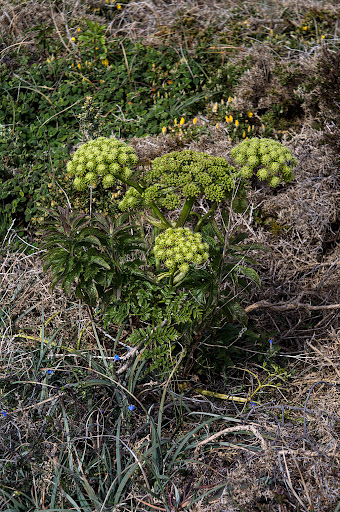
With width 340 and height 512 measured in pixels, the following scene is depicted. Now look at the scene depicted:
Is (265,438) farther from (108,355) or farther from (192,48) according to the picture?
(192,48)

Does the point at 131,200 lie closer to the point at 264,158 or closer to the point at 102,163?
the point at 102,163

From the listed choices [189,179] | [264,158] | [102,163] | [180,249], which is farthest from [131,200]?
[264,158]

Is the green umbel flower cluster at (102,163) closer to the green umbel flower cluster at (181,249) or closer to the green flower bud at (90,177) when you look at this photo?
the green flower bud at (90,177)

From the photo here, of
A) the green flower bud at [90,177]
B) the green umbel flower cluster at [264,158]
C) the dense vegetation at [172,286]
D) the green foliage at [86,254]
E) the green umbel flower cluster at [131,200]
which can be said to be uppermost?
the green umbel flower cluster at [264,158]

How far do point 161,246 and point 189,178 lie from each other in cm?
38

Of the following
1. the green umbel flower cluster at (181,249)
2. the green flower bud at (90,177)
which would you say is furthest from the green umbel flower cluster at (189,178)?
the green flower bud at (90,177)

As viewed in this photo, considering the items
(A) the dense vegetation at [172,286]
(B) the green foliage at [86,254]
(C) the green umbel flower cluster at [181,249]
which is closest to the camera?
(C) the green umbel flower cluster at [181,249]

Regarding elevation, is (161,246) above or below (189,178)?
below

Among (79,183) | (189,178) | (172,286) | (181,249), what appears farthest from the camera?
(172,286)

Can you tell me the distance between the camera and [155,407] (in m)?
3.05

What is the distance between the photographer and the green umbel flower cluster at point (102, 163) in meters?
2.68

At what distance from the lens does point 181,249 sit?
99.3 inches

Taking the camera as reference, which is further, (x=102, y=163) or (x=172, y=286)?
(x=172, y=286)

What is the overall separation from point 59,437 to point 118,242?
111 centimetres
